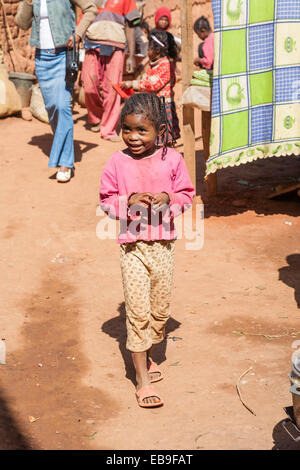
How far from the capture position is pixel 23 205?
7.38m

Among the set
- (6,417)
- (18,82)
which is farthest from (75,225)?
(18,82)

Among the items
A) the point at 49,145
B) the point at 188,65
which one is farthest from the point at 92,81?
the point at 188,65

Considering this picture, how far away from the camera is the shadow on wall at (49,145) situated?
887cm

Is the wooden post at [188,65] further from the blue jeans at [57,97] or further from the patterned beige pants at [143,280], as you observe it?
the patterned beige pants at [143,280]

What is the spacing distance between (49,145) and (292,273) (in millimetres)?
4257

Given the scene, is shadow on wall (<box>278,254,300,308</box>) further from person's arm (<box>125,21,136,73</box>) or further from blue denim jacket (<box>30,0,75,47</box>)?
person's arm (<box>125,21,136,73</box>)

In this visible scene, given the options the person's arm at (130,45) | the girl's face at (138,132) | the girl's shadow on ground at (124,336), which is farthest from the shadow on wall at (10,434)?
the person's arm at (130,45)

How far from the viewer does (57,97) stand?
790 cm

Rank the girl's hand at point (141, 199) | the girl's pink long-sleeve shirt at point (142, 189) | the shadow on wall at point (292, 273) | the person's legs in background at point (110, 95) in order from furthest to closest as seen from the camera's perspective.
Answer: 1. the person's legs in background at point (110, 95)
2. the shadow on wall at point (292, 273)
3. the girl's pink long-sleeve shirt at point (142, 189)
4. the girl's hand at point (141, 199)

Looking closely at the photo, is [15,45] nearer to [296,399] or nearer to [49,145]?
[49,145]

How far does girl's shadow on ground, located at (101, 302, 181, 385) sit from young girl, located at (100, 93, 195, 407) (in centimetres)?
48

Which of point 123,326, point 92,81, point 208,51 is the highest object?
point 208,51

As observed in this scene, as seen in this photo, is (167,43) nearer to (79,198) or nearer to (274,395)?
(79,198)

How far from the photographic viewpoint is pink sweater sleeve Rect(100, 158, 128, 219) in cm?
376
